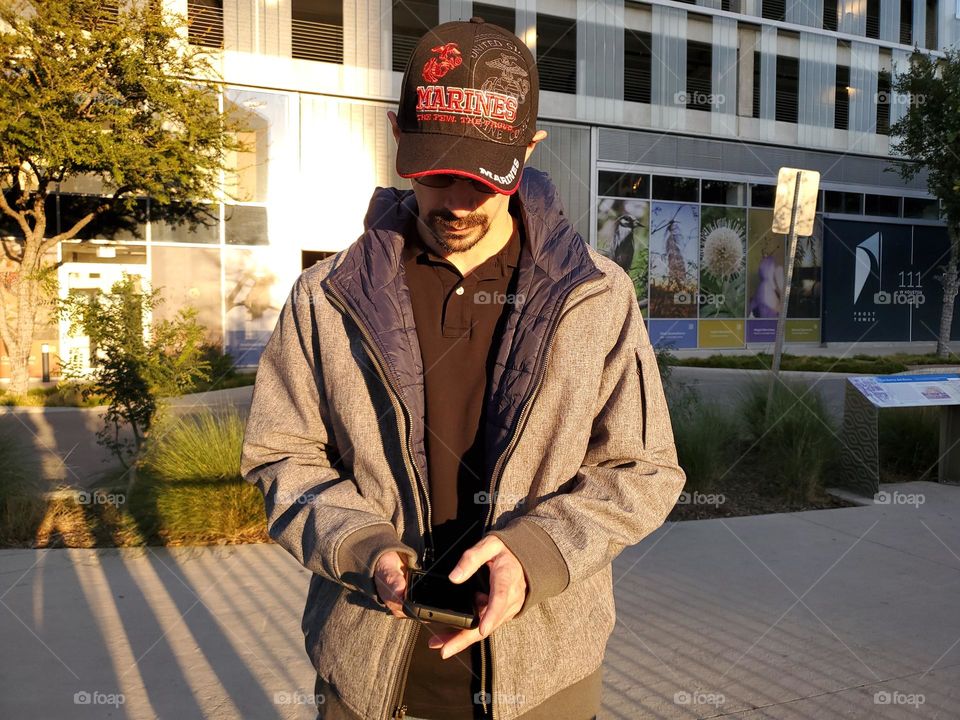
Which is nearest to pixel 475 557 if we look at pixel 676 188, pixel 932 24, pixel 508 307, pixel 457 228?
pixel 508 307

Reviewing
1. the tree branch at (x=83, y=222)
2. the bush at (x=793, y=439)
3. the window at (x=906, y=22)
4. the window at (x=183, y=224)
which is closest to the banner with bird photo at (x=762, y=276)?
the window at (x=906, y=22)

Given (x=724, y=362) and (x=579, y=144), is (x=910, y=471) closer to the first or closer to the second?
(x=724, y=362)

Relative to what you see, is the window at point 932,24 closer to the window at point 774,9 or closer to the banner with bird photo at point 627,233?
the window at point 774,9

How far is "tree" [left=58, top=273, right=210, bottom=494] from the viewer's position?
7062 millimetres

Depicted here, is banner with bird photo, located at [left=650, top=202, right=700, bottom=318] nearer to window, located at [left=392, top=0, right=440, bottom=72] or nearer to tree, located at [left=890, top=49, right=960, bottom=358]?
tree, located at [left=890, top=49, right=960, bottom=358]

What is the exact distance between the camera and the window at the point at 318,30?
20016 millimetres

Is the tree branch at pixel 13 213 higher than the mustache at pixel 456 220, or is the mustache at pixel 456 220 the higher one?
the tree branch at pixel 13 213

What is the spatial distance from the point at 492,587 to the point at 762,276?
26463mm

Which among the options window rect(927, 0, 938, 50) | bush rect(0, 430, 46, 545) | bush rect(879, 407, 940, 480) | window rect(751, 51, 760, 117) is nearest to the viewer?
bush rect(0, 430, 46, 545)

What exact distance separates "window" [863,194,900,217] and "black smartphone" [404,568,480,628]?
98.6 feet

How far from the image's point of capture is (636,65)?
2394 centimetres

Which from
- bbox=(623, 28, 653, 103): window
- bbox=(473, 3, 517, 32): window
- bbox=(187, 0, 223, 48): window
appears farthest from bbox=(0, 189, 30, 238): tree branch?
bbox=(623, 28, 653, 103): window

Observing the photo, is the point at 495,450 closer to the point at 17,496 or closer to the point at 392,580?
the point at 392,580

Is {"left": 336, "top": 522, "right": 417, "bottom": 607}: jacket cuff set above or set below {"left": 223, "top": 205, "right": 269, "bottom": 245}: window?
below
